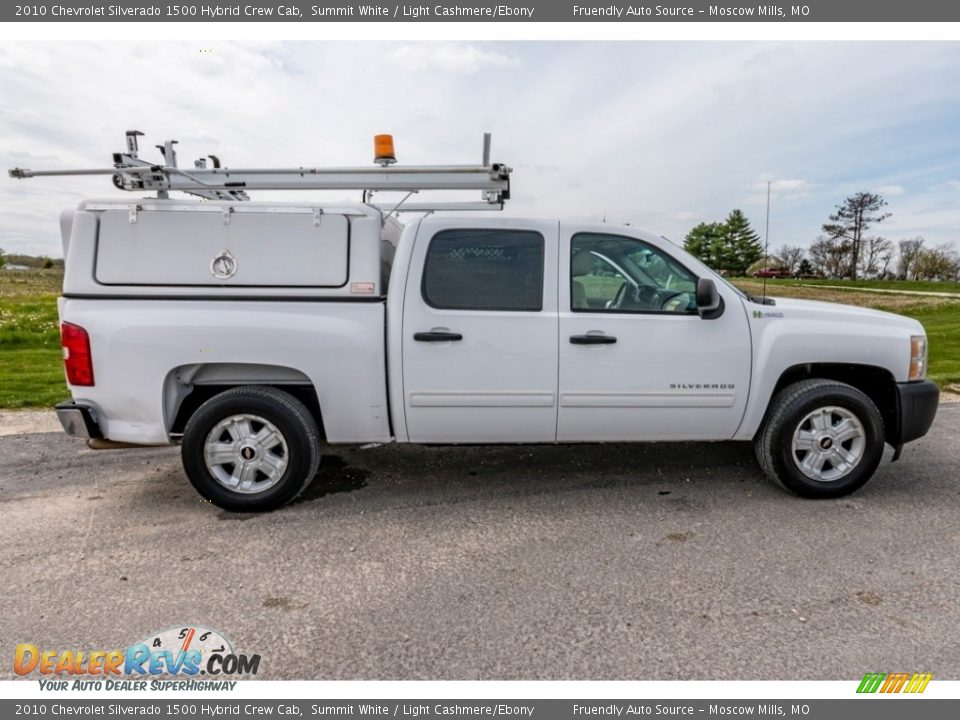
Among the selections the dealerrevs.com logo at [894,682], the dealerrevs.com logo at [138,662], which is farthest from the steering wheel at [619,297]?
the dealerrevs.com logo at [138,662]

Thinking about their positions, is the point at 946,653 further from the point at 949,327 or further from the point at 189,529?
the point at 949,327

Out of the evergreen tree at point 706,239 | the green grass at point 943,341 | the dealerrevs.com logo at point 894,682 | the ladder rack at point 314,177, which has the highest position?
the evergreen tree at point 706,239

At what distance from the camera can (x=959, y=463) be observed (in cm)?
491

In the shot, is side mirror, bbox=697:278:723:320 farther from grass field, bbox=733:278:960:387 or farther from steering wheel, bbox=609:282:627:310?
grass field, bbox=733:278:960:387

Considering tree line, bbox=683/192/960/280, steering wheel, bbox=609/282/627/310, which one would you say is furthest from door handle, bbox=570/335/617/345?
tree line, bbox=683/192/960/280

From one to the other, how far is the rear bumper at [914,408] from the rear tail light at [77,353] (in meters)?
5.23

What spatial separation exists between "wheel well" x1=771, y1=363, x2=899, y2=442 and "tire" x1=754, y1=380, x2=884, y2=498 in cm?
13

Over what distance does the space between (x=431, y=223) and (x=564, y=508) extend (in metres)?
2.07

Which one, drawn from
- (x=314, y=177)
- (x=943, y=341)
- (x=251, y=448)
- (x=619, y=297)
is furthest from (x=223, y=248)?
(x=943, y=341)

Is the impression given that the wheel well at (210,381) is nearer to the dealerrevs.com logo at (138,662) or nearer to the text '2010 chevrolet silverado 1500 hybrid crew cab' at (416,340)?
the text '2010 chevrolet silverado 1500 hybrid crew cab' at (416,340)

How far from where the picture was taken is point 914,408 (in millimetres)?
4133

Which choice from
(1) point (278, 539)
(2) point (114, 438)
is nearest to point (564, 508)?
(1) point (278, 539)

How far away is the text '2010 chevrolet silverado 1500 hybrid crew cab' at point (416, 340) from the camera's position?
3.82 meters

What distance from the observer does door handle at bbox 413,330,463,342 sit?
3.88 m
